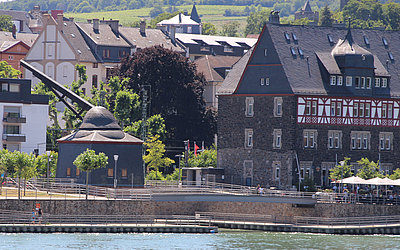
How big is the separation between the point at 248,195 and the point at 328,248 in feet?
45.7

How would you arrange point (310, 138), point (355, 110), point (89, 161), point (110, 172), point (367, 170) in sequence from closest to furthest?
1. point (89, 161)
2. point (110, 172)
3. point (367, 170)
4. point (310, 138)
5. point (355, 110)

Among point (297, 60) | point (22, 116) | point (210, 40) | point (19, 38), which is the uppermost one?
point (210, 40)

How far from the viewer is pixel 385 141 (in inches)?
4136

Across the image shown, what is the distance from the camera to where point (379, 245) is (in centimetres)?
7925

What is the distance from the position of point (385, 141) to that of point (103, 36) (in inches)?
2366

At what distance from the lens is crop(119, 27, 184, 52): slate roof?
6288 inches

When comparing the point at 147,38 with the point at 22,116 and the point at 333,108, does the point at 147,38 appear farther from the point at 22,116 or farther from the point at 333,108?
the point at 333,108

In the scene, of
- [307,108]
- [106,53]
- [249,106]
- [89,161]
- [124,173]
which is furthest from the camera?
[106,53]

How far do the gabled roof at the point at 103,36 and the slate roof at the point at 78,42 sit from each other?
1181 millimetres

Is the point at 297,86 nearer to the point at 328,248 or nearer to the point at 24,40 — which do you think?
the point at 328,248

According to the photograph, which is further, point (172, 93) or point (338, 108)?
point (172, 93)

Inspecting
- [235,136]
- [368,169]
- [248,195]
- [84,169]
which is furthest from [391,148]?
[84,169]

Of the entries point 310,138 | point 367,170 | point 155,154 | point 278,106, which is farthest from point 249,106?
point 155,154

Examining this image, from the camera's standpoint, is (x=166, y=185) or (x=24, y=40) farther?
(x=24, y=40)
